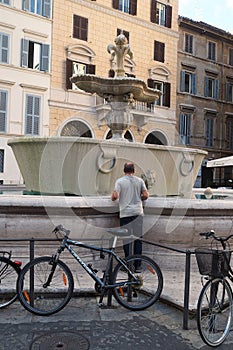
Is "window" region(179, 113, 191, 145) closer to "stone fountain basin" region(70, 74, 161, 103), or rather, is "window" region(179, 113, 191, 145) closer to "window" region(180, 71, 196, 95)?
"window" region(180, 71, 196, 95)

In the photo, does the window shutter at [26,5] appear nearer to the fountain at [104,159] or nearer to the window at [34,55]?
the window at [34,55]

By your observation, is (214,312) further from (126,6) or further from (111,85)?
(126,6)

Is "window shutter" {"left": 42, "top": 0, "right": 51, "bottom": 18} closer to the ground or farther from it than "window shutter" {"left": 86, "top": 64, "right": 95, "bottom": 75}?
farther from it

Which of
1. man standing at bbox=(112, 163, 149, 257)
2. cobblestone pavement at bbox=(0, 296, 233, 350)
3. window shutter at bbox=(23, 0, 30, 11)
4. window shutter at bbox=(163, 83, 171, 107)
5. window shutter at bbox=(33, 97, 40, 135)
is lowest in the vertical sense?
cobblestone pavement at bbox=(0, 296, 233, 350)

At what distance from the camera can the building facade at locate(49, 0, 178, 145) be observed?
2502 cm

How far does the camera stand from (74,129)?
2602cm

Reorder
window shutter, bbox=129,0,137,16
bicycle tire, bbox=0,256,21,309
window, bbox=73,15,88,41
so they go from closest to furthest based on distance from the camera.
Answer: bicycle tire, bbox=0,256,21,309 < window, bbox=73,15,88,41 < window shutter, bbox=129,0,137,16

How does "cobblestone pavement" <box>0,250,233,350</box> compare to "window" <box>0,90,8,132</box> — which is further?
"window" <box>0,90,8,132</box>

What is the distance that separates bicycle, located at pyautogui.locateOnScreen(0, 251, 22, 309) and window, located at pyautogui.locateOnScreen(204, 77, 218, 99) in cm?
3200

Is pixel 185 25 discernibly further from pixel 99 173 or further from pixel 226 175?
pixel 99 173

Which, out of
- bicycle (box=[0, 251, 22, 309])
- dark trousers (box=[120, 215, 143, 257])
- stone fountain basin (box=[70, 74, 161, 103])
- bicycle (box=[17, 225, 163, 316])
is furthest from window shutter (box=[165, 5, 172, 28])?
bicycle (box=[0, 251, 22, 309])

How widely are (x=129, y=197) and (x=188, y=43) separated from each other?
30.0 m

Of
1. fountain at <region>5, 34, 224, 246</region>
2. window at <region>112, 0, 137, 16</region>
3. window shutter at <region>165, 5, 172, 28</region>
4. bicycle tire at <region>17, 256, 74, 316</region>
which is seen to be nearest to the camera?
bicycle tire at <region>17, 256, 74, 316</region>

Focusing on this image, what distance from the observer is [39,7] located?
24.4m
